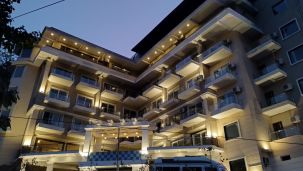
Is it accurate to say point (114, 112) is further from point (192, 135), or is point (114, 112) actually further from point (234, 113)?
point (234, 113)

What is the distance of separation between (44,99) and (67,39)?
31.5 feet

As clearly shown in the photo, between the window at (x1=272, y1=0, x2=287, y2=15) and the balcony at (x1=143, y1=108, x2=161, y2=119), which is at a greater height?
the window at (x1=272, y1=0, x2=287, y2=15)

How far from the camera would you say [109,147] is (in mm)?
33969

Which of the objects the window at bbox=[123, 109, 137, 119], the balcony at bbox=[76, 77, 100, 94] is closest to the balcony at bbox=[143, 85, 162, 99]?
the window at bbox=[123, 109, 137, 119]

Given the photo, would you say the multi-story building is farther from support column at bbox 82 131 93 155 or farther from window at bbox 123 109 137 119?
window at bbox 123 109 137 119

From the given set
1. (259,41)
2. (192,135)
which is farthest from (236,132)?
(259,41)

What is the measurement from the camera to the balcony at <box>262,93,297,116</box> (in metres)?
24.2

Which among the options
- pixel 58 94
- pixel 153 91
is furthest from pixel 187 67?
pixel 58 94

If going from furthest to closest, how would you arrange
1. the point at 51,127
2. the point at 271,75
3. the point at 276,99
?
the point at 51,127 → the point at 271,75 → the point at 276,99

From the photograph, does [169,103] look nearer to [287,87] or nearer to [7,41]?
[287,87]

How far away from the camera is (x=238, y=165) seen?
80.7 feet

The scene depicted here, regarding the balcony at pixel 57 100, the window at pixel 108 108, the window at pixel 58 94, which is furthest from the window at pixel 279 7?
the window at pixel 58 94

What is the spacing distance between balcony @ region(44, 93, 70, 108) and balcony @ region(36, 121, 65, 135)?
2.42 metres

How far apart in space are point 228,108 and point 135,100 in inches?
699
